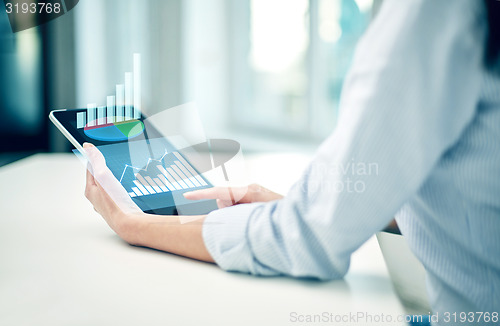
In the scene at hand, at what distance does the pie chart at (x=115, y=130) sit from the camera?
630 mm

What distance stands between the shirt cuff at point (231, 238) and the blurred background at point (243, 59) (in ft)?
0.43

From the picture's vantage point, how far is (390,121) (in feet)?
1.40

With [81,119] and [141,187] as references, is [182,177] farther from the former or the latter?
[81,119]

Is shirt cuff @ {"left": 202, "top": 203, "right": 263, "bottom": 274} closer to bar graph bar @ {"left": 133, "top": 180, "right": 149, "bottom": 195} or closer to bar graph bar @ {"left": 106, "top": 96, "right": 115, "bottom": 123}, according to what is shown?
bar graph bar @ {"left": 133, "top": 180, "right": 149, "bottom": 195}

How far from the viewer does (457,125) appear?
43cm

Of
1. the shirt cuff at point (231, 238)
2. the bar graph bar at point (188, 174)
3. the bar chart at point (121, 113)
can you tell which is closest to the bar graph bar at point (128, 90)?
the bar chart at point (121, 113)

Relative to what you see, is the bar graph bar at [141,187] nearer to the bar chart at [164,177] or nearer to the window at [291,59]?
the bar chart at [164,177]

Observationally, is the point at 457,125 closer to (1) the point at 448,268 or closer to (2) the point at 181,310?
(1) the point at 448,268

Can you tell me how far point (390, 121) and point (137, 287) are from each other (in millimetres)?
323

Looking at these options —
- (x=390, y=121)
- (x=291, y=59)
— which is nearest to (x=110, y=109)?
(x=291, y=59)

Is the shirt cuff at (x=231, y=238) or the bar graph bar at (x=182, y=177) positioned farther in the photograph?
the bar graph bar at (x=182, y=177)

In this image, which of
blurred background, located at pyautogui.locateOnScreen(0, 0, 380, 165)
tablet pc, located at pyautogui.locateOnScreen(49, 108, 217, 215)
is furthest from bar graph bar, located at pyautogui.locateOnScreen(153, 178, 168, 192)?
blurred background, located at pyautogui.locateOnScreen(0, 0, 380, 165)

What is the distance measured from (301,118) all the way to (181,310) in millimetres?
331

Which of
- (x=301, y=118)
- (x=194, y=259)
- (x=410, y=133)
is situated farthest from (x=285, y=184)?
(x=410, y=133)
